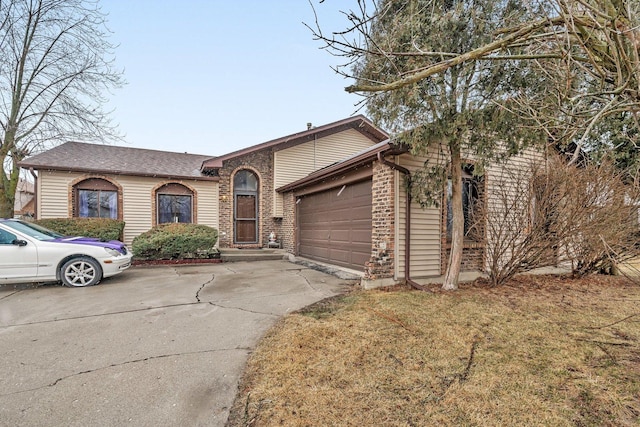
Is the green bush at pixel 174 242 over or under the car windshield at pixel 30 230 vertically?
under

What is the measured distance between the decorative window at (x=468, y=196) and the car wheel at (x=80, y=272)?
8.05m

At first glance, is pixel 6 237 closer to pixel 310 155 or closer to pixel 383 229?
pixel 383 229

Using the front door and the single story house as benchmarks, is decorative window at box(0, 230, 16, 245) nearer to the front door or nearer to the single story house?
the single story house

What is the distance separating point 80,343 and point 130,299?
6.49ft

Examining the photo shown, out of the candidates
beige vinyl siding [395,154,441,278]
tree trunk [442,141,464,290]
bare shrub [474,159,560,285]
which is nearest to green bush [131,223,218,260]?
beige vinyl siding [395,154,441,278]

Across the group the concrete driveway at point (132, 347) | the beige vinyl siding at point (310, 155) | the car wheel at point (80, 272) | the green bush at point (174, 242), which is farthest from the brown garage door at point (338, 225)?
the car wheel at point (80, 272)

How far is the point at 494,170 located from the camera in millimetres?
7637

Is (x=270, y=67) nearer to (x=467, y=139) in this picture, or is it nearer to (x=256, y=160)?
(x=256, y=160)

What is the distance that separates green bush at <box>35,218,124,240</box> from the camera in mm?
9141

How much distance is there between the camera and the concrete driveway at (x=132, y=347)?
7.68 feet

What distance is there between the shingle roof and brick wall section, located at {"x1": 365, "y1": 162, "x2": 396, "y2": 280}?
7.67 meters

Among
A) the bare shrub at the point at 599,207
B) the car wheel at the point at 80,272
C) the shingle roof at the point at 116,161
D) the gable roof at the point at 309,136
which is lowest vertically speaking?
the car wheel at the point at 80,272

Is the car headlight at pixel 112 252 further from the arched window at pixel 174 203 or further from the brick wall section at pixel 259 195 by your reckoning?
the brick wall section at pixel 259 195

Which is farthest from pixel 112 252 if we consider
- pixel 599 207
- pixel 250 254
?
pixel 599 207
